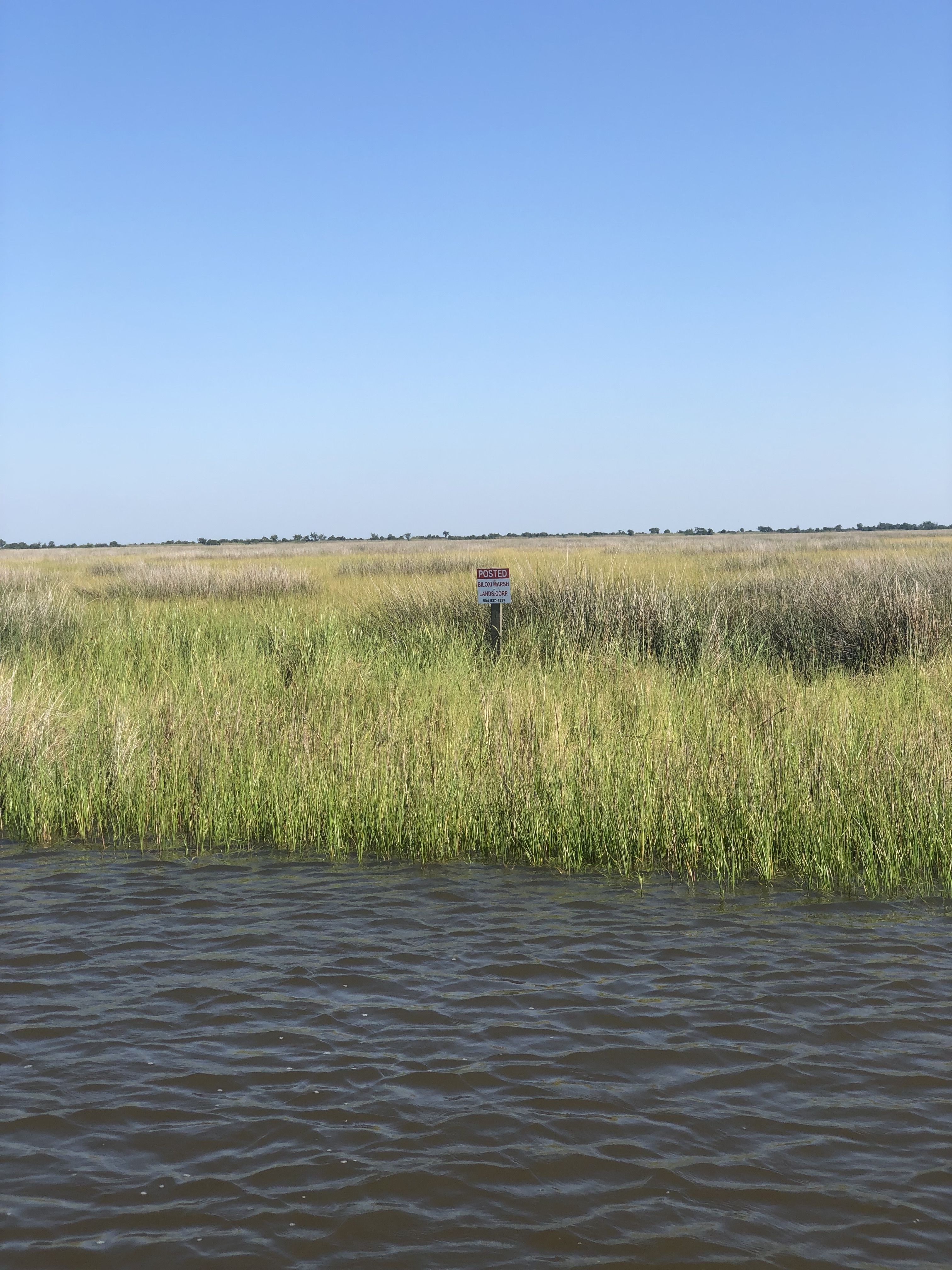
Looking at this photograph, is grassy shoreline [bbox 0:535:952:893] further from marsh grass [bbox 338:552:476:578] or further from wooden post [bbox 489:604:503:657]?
marsh grass [bbox 338:552:476:578]

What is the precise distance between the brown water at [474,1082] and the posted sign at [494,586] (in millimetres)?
5421

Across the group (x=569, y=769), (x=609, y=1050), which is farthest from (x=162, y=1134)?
(x=569, y=769)

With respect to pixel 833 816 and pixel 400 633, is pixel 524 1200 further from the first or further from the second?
pixel 400 633

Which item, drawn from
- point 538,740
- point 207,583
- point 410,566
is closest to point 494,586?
point 538,740

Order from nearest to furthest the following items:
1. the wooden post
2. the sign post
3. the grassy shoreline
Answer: the grassy shoreline, the sign post, the wooden post

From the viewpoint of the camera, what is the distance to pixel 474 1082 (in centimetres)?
341

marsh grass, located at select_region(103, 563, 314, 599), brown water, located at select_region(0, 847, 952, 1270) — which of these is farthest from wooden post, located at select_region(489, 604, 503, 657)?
marsh grass, located at select_region(103, 563, 314, 599)

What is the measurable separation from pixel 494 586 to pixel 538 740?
12.8ft

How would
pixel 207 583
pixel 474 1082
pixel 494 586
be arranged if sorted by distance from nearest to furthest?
pixel 474 1082
pixel 494 586
pixel 207 583

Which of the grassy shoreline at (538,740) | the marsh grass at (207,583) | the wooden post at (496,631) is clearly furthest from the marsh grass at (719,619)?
the marsh grass at (207,583)

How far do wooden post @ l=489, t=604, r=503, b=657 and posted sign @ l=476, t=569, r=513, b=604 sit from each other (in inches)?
16.1

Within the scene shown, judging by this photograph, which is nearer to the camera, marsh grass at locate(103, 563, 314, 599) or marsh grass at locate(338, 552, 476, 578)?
marsh grass at locate(103, 563, 314, 599)

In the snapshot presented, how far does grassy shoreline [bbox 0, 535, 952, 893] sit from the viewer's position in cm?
588

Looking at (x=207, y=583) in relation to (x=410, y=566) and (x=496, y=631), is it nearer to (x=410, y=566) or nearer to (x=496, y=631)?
(x=410, y=566)
